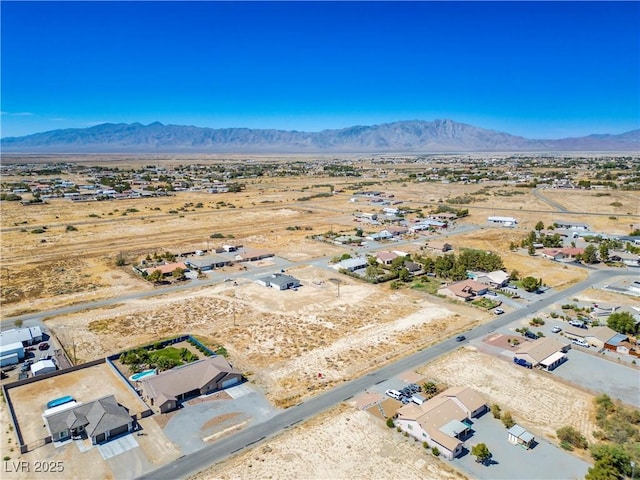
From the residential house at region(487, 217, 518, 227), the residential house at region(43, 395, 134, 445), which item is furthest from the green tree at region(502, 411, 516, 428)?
the residential house at region(487, 217, 518, 227)

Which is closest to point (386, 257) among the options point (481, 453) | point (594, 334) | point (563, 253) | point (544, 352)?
point (563, 253)

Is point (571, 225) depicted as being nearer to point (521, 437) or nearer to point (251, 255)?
point (251, 255)

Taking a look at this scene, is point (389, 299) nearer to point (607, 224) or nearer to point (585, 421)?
point (585, 421)

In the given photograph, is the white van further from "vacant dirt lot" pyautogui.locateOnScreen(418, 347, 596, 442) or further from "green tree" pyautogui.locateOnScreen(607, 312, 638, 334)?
"green tree" pyautogui.locateOnScreen(607, 312, 638, 334)

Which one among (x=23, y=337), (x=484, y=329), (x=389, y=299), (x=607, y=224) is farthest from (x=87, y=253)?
(x=607, y=224)

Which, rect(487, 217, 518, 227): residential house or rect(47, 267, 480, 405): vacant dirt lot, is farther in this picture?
rect(487, 217, 518, 227): residential house

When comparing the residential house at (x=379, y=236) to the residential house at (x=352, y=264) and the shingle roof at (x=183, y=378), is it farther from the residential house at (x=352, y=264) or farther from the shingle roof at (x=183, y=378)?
the shingle roof at (x=183, y=378)

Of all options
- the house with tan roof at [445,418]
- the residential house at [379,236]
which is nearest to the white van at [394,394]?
the house with tan roof at [445,418]
